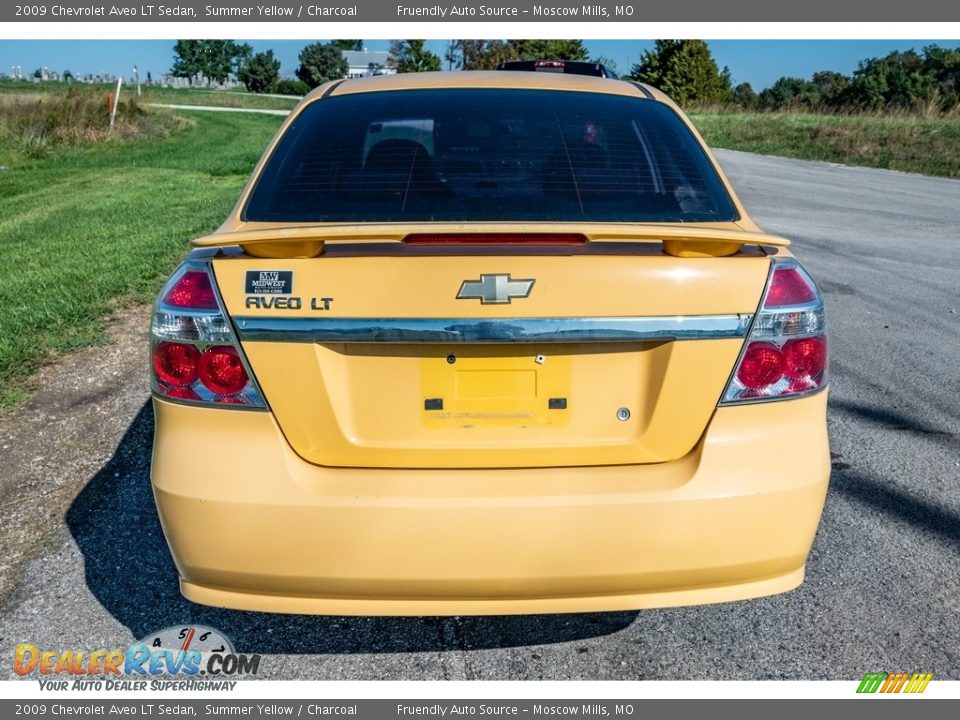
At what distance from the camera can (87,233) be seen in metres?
9.48

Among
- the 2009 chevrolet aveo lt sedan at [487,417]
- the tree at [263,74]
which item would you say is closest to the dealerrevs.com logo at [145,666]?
the 2009 chevrolet aveo lt sedan at [487,417]

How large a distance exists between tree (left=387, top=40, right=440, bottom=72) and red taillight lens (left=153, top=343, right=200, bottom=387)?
6435 centimetres

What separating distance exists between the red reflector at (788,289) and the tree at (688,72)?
192ft

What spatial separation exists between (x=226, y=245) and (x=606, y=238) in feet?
3.27

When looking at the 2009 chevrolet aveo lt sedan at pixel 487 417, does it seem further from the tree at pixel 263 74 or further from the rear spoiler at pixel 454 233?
the tree at pixel 263 74

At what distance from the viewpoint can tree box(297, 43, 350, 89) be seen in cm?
9300

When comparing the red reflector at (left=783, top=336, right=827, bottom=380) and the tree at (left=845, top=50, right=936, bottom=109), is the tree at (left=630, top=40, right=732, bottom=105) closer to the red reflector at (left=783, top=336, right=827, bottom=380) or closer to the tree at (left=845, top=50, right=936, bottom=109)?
the tree at (left=845, top=50, right=936, bottom=109)

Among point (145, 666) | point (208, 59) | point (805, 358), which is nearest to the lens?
point (805, 358)

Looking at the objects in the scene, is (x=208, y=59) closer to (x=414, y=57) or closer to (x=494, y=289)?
(x=414, y=57)

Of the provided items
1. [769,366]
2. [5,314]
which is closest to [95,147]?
[5,314]

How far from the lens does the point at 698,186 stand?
9.07 ft

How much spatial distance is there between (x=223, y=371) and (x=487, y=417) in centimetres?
70

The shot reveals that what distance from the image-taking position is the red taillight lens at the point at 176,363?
7.39ft

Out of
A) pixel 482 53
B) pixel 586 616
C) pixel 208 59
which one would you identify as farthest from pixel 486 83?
pixel 208 59
